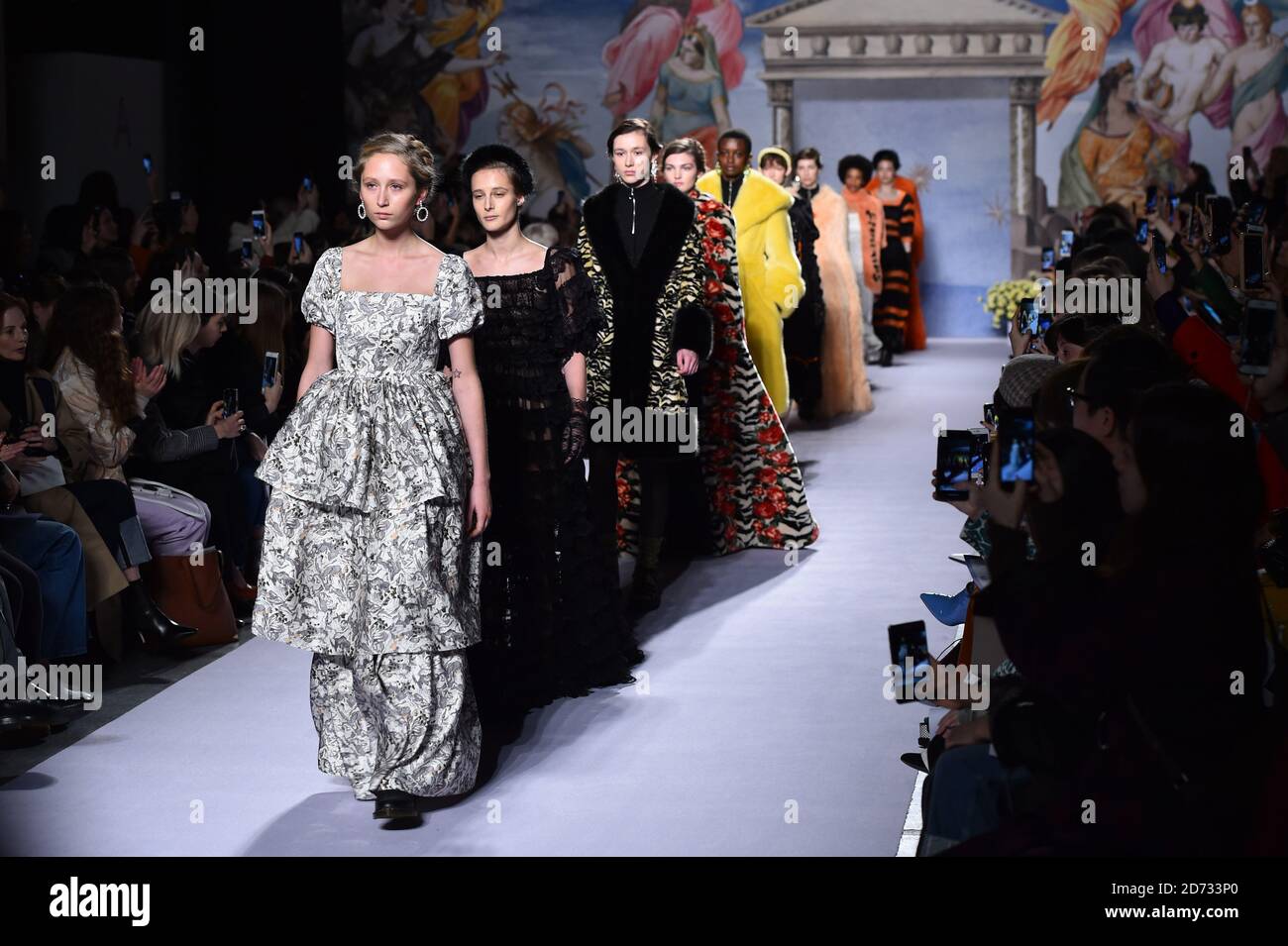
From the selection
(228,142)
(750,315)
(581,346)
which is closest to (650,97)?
(228,142)

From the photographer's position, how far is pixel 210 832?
384 centimetres

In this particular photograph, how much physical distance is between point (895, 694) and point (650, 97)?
48.6 feet

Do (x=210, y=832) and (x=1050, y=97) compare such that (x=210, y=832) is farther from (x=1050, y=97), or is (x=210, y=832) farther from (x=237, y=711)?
(x=1050, y=97)

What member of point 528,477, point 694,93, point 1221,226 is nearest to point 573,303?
point 528,477

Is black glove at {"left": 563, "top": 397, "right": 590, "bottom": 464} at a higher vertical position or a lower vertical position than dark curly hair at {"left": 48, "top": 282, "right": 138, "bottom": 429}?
lower

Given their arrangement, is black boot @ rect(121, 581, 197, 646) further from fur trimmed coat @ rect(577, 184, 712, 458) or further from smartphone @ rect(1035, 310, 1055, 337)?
smartphone @ rect(1035, 310, 1055, 337)

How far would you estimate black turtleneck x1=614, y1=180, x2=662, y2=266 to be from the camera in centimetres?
560

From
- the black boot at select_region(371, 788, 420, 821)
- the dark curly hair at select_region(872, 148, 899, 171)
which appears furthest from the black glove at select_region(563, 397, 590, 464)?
the dark curly hair at select_region(872, 148, 899, 171)

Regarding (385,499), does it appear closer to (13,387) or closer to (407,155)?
(407,155)

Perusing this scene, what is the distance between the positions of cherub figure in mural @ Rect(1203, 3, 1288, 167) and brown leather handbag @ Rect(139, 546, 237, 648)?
43.5 feet

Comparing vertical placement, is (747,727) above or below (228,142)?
below

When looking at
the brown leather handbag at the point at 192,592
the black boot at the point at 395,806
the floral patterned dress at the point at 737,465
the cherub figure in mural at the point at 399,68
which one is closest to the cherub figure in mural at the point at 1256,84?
the cherub figure in mural at the point at 399,68

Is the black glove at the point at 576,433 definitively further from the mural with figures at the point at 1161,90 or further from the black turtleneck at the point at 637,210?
the mural with figures at the point at 1161,90
